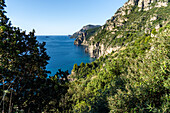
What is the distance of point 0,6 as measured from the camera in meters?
7.50

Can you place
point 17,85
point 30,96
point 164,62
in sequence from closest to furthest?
point 164,62, point 17,85, point 30,96

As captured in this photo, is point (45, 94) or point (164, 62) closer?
point (164, 62)

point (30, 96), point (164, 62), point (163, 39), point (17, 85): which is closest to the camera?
point (164, 62)

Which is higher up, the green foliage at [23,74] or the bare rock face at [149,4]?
the bare rock face at [149,4]

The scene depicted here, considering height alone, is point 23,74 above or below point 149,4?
below

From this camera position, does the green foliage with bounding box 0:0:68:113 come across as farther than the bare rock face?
No

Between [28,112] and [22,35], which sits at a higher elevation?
[22,35]

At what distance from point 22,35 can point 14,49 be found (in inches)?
61.6

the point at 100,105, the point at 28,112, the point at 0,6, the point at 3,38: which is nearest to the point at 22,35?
the point at 3,38

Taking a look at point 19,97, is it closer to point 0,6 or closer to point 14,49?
point 14,49

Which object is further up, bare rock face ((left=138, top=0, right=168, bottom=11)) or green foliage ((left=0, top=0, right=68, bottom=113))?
bare rock face ((left=138, top=0, right=168, bottom=11))

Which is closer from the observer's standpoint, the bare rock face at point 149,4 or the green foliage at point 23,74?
the green foliage at point 23,74

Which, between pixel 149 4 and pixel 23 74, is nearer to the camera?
pixel 23 74

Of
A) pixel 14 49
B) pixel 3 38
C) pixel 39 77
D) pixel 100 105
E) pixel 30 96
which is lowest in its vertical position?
pixel 100 105
